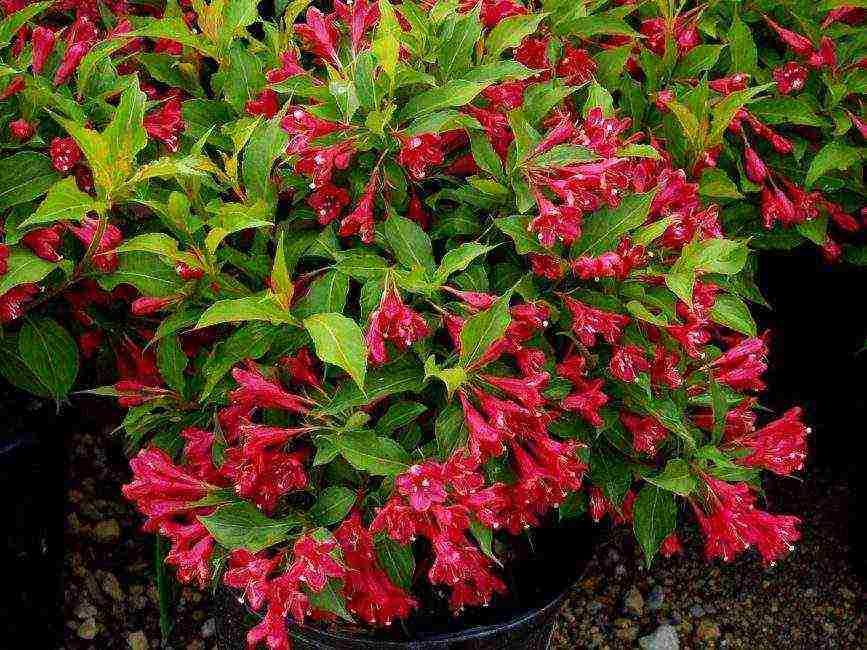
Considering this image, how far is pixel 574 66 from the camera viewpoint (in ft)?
6.07

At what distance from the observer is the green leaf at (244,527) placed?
1.38 metres

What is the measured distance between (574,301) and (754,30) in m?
1.09

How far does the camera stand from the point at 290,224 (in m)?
1.59

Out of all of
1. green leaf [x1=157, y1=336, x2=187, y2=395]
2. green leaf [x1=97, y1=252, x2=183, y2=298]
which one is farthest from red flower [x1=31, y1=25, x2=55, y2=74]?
green leaf [x1=157, y1=336, x2=187, y2=395]

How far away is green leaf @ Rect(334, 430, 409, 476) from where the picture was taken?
140 centimetres

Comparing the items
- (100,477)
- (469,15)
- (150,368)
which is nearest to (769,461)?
(469,15)

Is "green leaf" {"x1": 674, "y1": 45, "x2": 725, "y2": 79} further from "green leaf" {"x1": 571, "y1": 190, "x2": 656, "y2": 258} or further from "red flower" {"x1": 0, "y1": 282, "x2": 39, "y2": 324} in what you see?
"red flower" {"x1": 0, "y1": 282, "x2": 39, "y2": 324}

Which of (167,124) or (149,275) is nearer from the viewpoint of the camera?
(149,275)

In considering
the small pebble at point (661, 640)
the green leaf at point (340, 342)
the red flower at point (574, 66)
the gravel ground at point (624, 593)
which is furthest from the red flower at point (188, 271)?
the small pebble at point (661, 640)

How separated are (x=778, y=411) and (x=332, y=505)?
2.07 m

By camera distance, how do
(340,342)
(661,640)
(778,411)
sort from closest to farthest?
1. (340,342)
2. (661,640)
3. (778,411)

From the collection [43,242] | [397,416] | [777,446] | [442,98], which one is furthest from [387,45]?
[777,446]

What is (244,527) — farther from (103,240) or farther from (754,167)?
(754,167)

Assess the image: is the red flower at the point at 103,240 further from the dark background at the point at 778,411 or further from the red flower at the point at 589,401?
the red flower at the point at 589,401
